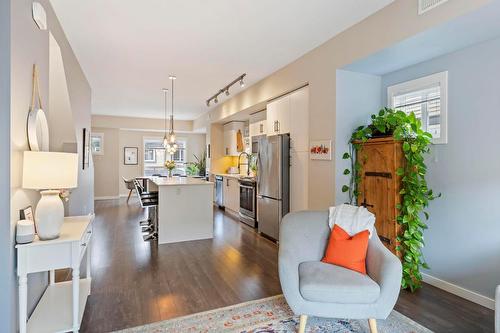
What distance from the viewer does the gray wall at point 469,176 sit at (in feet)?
8.05

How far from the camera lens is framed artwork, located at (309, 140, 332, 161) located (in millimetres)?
3326

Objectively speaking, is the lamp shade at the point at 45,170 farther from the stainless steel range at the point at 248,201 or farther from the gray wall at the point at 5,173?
the stainless steel range at the point at 248,201

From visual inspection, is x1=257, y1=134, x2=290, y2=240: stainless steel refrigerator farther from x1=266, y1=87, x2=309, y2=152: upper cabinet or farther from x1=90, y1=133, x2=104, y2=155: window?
x1=90, y1=133, x2=104, y2=155: window

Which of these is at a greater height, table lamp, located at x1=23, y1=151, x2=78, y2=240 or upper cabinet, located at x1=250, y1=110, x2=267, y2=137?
upper cabinet, located at x1=250, y1=110, x2=267, y2=137

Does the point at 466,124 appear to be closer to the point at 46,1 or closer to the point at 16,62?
the point at 16,62

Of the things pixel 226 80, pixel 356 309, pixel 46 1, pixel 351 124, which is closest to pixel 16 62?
pixel 46 1

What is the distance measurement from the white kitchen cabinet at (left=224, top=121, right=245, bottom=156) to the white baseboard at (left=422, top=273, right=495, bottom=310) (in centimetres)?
491

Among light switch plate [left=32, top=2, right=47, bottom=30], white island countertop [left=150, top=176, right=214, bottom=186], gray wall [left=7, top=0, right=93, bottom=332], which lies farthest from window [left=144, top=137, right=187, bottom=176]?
light switch plate [left=32, top=2, right=47, bottom=30]

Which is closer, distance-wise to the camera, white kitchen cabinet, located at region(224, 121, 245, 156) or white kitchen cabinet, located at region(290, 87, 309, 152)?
white kitchen cabinet, located at region(290, 87, 309, 152)

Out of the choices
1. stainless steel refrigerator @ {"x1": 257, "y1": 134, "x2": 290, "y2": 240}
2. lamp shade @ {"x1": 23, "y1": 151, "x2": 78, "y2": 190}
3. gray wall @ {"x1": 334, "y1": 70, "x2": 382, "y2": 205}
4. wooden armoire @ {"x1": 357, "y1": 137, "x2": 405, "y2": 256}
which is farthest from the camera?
stainless steel refrigerator @ {"x1": 257, "y1": 134, "x2": 290, "y2": 240}

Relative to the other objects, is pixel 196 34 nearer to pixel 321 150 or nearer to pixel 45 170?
pixel 321 150

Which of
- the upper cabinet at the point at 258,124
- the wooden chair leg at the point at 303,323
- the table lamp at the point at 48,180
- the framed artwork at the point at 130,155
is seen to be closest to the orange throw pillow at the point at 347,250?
the wooden chair leg at the point at 303,323

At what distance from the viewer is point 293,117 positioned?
424cm

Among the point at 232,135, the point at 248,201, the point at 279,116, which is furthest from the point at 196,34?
the point at 232,135
